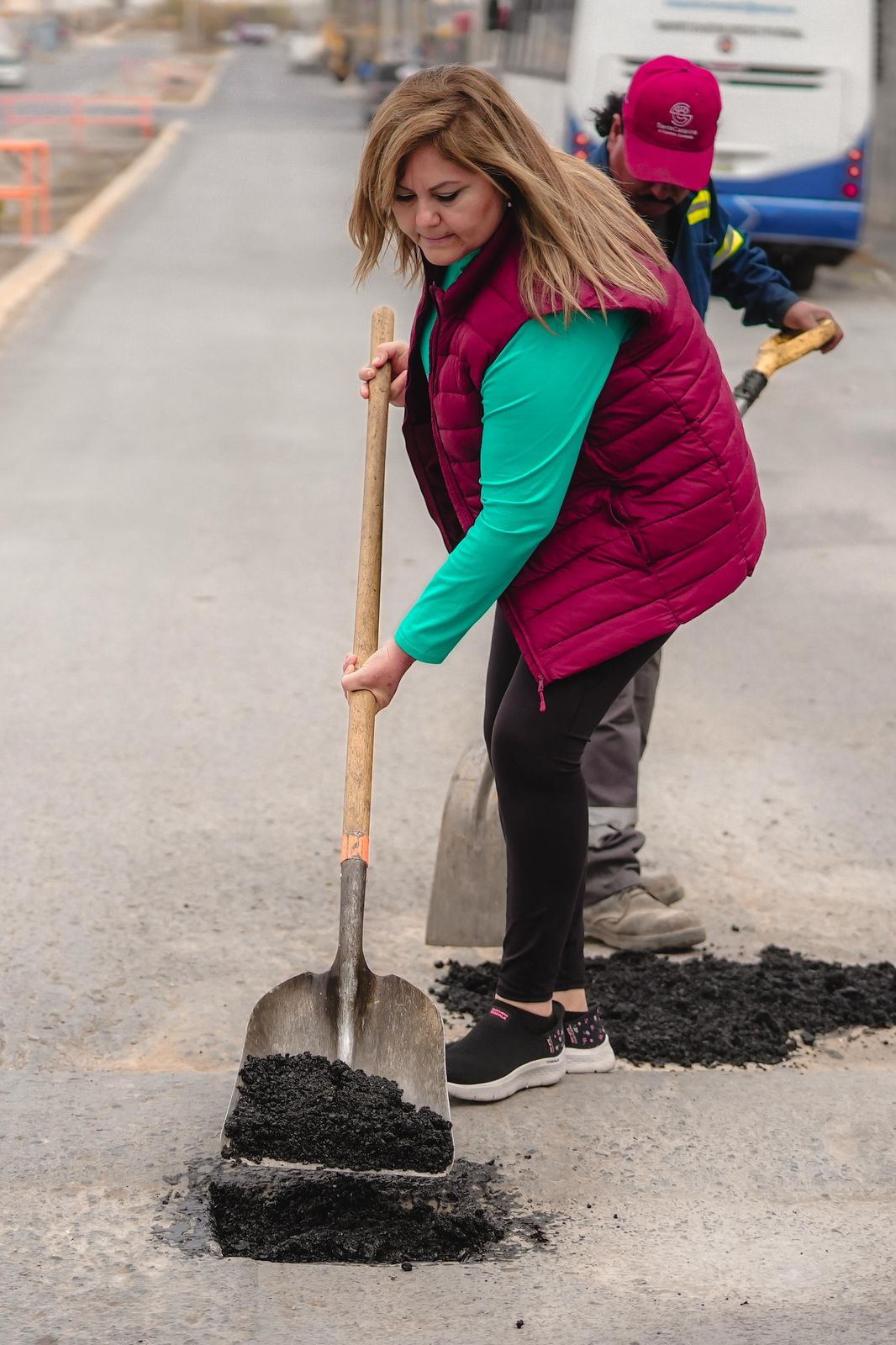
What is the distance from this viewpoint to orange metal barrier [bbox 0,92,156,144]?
102 feet

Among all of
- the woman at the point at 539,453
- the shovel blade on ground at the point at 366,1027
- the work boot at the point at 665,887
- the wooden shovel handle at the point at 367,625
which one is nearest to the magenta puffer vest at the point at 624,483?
the woman at the point at 539,453

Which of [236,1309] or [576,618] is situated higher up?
[576,618]

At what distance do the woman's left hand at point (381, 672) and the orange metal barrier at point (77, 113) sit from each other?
2785cm

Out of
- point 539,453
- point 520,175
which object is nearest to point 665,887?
point 539,453

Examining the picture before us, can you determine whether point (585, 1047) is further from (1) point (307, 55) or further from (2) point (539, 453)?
(1) point (307, 55)

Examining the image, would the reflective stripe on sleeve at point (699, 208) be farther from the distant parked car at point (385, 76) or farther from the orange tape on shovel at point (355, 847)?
the distant parked car at point (385, 76)

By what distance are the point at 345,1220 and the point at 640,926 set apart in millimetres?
1243

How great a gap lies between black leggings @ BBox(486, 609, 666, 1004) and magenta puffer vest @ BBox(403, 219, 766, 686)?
0.25ft

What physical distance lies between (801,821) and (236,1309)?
7.99ft

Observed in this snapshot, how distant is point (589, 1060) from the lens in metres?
3.14

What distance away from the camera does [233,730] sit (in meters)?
4.96

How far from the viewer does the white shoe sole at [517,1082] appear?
300 centimetres

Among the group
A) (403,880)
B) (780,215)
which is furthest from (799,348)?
(780,215)

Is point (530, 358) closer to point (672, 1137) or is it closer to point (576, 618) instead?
point (576, 618)
